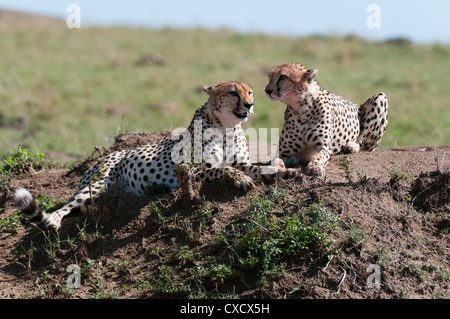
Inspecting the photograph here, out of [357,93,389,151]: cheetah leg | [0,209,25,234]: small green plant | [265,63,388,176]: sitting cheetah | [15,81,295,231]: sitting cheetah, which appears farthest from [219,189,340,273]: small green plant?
[357,93,389,151]: cheetah leg

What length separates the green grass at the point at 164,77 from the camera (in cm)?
1070

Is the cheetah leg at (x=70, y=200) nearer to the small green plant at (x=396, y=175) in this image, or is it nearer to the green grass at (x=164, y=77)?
the green grass at (x=164, y=77)

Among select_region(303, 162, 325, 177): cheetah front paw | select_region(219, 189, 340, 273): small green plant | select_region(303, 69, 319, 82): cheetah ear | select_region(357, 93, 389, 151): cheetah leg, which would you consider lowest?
select_region(219, 189, 340, 273): small green plant

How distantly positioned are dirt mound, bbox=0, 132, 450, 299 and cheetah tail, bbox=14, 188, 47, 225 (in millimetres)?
136

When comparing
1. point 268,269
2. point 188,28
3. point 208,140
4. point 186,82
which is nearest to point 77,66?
point 186,82

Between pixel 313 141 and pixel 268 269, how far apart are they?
5.80ft

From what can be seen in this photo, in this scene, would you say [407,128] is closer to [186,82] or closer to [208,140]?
[186,82]

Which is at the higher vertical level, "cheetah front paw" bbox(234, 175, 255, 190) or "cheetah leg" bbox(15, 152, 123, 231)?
"cheetah front paw" bbox(234, 175, 255, 190)

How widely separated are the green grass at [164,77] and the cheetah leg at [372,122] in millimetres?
1508

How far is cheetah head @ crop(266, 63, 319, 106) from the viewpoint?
16.5ft

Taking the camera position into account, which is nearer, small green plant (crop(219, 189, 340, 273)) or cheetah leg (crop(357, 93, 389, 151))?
small green plant (crop(219, 189, 340, 273))

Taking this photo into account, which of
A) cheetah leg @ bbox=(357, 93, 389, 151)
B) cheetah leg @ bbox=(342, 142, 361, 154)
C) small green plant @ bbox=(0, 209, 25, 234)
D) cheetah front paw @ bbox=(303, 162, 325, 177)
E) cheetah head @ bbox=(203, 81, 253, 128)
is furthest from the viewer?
cheetah leg @ bbox=(357, 93, 389, 151)

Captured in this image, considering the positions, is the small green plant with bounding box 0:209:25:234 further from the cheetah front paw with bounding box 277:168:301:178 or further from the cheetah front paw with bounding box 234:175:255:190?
the cheetah front paw with bounding box 277:168:301:178

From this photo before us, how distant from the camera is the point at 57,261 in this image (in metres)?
4.33
